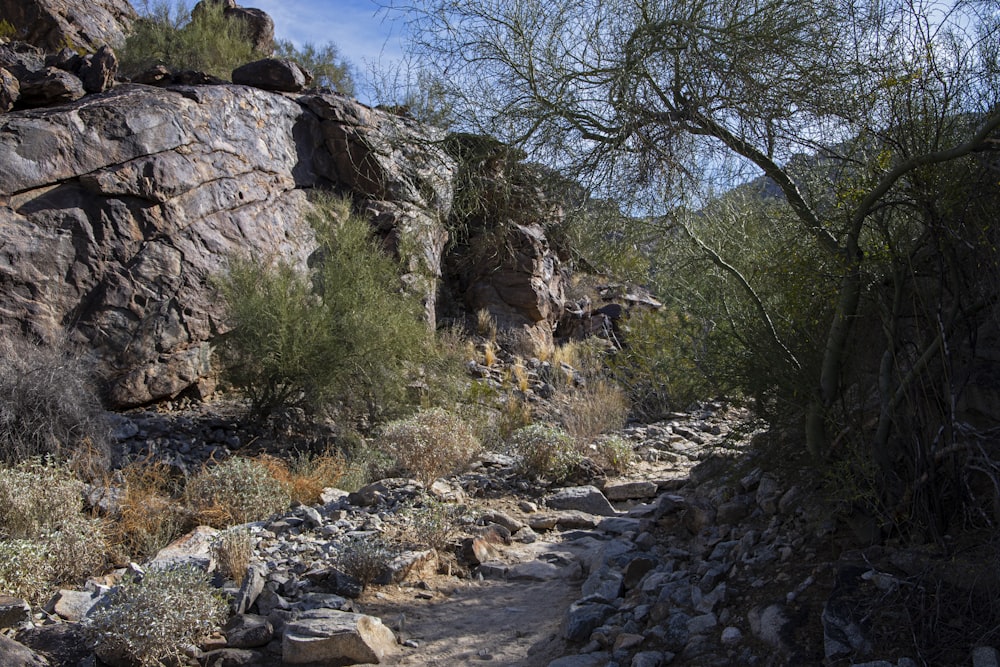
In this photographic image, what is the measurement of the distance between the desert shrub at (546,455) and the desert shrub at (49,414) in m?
4.27

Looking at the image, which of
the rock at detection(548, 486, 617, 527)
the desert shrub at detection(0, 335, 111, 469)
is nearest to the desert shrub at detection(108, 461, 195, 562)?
the desert shrub at detection(0, 335, 111, 469)

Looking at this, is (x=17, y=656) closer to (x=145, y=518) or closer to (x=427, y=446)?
(x=145, y=518)

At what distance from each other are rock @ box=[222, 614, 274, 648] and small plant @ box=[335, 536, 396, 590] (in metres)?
0.89

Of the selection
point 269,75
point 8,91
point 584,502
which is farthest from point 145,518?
point 269,75

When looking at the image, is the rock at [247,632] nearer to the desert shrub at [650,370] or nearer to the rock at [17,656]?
the rock at [17,656]

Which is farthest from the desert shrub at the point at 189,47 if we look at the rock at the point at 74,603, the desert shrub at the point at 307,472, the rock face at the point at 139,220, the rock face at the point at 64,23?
the rock at the point at 74,603

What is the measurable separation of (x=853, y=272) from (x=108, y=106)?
10481 millimetres

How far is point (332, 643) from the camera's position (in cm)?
446

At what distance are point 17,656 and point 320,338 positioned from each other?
6.46m

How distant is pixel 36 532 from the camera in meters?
5.84

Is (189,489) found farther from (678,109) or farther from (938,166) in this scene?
(938,166)

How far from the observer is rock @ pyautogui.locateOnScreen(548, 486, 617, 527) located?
25.6 feet

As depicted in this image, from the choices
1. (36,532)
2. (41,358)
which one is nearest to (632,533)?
(36,532)

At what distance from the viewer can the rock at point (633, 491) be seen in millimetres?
8219
